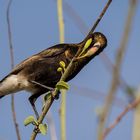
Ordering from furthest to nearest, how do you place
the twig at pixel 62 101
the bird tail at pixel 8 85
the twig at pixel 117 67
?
the bird tail at pixel 8 85 → the twig at pixel 62 101 → the twig at pixel 117 67

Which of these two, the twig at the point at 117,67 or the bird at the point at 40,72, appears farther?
the bird at the point at 40,72

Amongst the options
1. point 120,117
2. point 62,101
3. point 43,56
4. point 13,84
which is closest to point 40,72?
point 43,56

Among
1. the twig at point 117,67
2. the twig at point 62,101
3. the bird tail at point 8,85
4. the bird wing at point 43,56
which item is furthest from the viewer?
the bird wing at point 43,56

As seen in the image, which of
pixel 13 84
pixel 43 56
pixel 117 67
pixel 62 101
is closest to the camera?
pixel 117 67

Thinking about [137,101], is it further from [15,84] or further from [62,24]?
[15,84]

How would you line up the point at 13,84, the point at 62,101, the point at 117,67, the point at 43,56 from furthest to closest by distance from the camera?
the point at 43,56 < the point at 13,84 < the point at 62,101 < the point at 117,67

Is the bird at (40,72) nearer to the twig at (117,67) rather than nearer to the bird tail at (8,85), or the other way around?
the bird tail at (8,85)

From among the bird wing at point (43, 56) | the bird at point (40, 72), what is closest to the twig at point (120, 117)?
the bird at point (40, 72)

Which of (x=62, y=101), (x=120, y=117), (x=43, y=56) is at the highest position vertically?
(x=43, y=56)

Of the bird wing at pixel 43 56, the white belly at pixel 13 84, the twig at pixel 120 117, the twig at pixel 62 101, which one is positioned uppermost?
the bird wing at pixel 43 56

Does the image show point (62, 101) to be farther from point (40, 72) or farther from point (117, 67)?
point (40, 72)

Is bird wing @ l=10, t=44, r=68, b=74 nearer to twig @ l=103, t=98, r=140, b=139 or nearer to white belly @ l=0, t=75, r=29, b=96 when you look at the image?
white belly @ l=0, t=75, r=29, b=96

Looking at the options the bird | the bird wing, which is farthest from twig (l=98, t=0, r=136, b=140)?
the bird wing

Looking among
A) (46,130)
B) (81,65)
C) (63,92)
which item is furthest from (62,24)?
(81,65)
